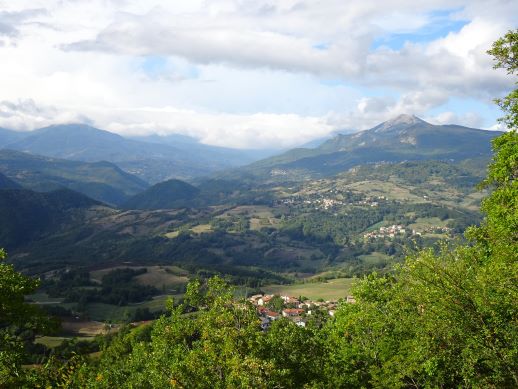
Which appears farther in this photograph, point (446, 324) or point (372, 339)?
point (372, 339)

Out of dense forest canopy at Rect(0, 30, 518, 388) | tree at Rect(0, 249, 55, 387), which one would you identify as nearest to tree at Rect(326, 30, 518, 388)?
dense forest canopy at Rect(0, 30, 518, 388)

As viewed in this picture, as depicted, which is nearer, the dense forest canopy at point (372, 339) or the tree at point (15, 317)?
the tree at point (15, 317)

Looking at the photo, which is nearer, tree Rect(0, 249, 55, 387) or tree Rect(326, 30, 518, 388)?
tree Rect(0, 249, 55, 387)

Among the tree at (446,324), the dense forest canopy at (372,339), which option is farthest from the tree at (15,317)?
the tree at (446,324)

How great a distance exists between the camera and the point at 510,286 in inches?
1012

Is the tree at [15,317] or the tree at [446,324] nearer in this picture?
the tree at [15,317]

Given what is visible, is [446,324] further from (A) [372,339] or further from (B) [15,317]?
(B) [15,317]

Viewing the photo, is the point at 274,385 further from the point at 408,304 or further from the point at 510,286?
the point at 510,286

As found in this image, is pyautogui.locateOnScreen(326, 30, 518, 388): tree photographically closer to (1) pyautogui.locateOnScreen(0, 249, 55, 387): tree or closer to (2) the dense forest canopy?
(2) the dense forest canopy

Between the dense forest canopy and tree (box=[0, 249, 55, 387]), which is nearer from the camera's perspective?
→ tree (box=[0, 249, 55, 387])

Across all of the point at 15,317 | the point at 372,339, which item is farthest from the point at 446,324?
the point at 15,317

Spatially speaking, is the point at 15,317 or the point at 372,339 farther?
the point at 372,339

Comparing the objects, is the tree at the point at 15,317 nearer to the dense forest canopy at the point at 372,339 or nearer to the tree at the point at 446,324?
the dense forest canopy at the point at 372,339

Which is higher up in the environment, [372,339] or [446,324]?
[446,324]
